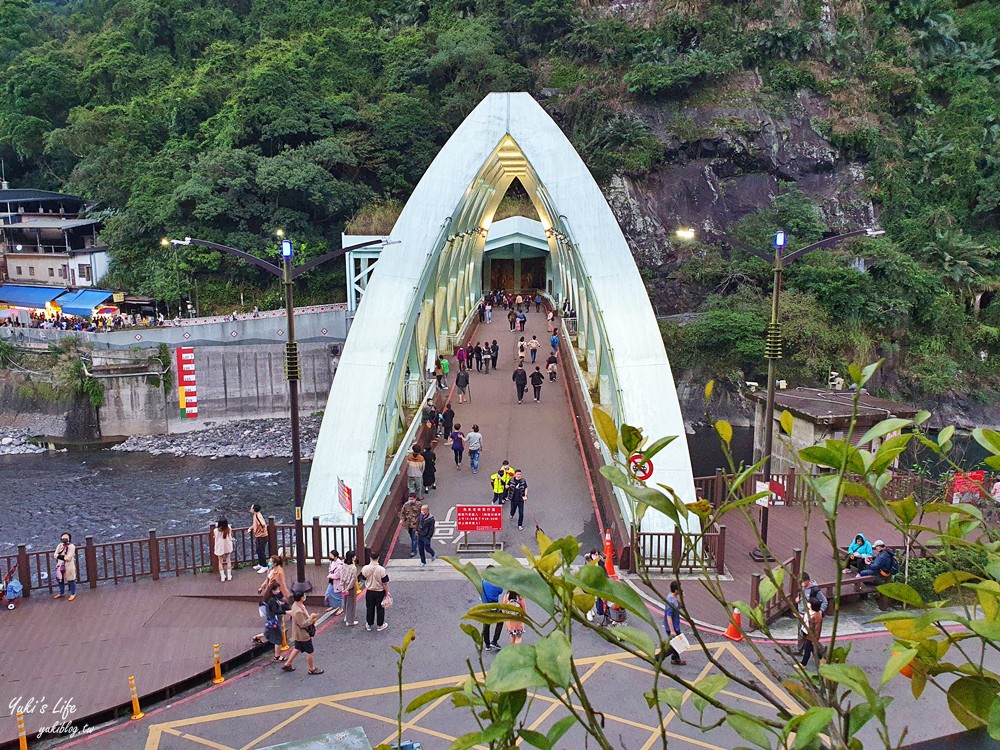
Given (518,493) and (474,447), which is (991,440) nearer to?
(518,493)

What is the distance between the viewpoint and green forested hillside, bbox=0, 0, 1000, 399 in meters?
41.4

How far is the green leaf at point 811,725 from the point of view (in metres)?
1.71

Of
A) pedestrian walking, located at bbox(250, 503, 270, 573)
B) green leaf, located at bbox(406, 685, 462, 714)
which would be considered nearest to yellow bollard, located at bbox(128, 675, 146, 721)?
pedestrian walking, located at bbox(250, 503, 270, 573)

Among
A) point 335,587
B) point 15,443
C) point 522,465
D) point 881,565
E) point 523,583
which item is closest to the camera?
point 523,583

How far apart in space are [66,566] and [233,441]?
79.2ft

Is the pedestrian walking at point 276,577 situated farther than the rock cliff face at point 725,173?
No

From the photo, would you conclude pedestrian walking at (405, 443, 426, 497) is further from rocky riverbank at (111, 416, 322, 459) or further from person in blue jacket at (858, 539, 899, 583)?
rocky riverbank at (111, 416, 322, 459)

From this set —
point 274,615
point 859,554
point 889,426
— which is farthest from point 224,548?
point 889,426

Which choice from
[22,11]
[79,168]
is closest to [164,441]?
[79,168]

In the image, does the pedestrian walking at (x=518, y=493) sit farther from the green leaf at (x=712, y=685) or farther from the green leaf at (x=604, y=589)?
the green leaf at (x=604, y=589)

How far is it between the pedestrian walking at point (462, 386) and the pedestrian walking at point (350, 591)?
9.84 m

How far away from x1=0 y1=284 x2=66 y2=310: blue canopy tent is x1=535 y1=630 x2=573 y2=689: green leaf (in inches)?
1953

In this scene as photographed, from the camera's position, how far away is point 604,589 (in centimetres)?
183

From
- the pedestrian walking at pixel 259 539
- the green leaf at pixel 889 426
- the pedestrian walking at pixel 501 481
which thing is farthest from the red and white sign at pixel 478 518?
the green leaf at pixel 889 426
